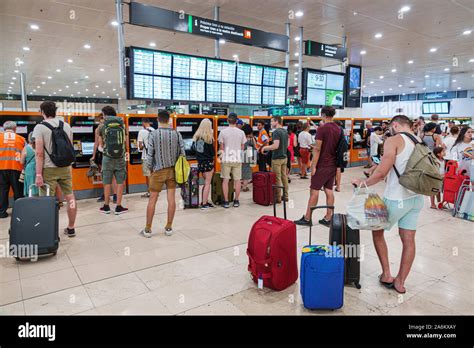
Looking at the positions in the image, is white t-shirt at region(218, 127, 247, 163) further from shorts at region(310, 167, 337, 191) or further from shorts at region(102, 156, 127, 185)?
A: shorts at region(102, 156, 127, 185)

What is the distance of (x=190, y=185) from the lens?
602 cm

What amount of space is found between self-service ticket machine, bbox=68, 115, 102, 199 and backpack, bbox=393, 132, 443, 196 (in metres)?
5.86

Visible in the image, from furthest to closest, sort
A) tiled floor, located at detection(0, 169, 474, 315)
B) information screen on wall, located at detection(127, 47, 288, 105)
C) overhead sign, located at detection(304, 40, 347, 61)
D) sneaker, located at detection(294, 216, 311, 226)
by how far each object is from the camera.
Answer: overhead sign, located at detection(304, 40, 347, 61) → information screen on wall, located at detection(127, 47, 288, 105) → sneaker, located at detection(294, 216, 311, 226) → tiled floor, located at detection(0, 169, 474, 315)

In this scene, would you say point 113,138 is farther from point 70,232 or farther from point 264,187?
point 264,187

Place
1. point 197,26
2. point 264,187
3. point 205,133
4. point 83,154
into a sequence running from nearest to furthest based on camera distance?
point 205,133, point 264,187, point 197,26, point 83,154

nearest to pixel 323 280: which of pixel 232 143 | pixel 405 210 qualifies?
pixel 405 210

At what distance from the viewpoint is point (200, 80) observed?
22.8 feet

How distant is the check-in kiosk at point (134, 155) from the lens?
7.14 meters

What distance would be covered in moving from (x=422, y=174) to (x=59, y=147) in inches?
154

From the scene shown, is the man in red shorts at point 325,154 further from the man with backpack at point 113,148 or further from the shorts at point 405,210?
the man with backpack at point 113,148

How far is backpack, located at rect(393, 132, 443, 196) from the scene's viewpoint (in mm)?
2697

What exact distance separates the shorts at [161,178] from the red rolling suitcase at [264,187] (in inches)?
87.4

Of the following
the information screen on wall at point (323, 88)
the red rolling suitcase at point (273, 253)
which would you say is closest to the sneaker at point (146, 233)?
the red rolling suitcase at point (273, 253)

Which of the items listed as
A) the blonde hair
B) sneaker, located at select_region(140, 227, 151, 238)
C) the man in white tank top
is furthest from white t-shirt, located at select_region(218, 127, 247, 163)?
the man in white tank top
